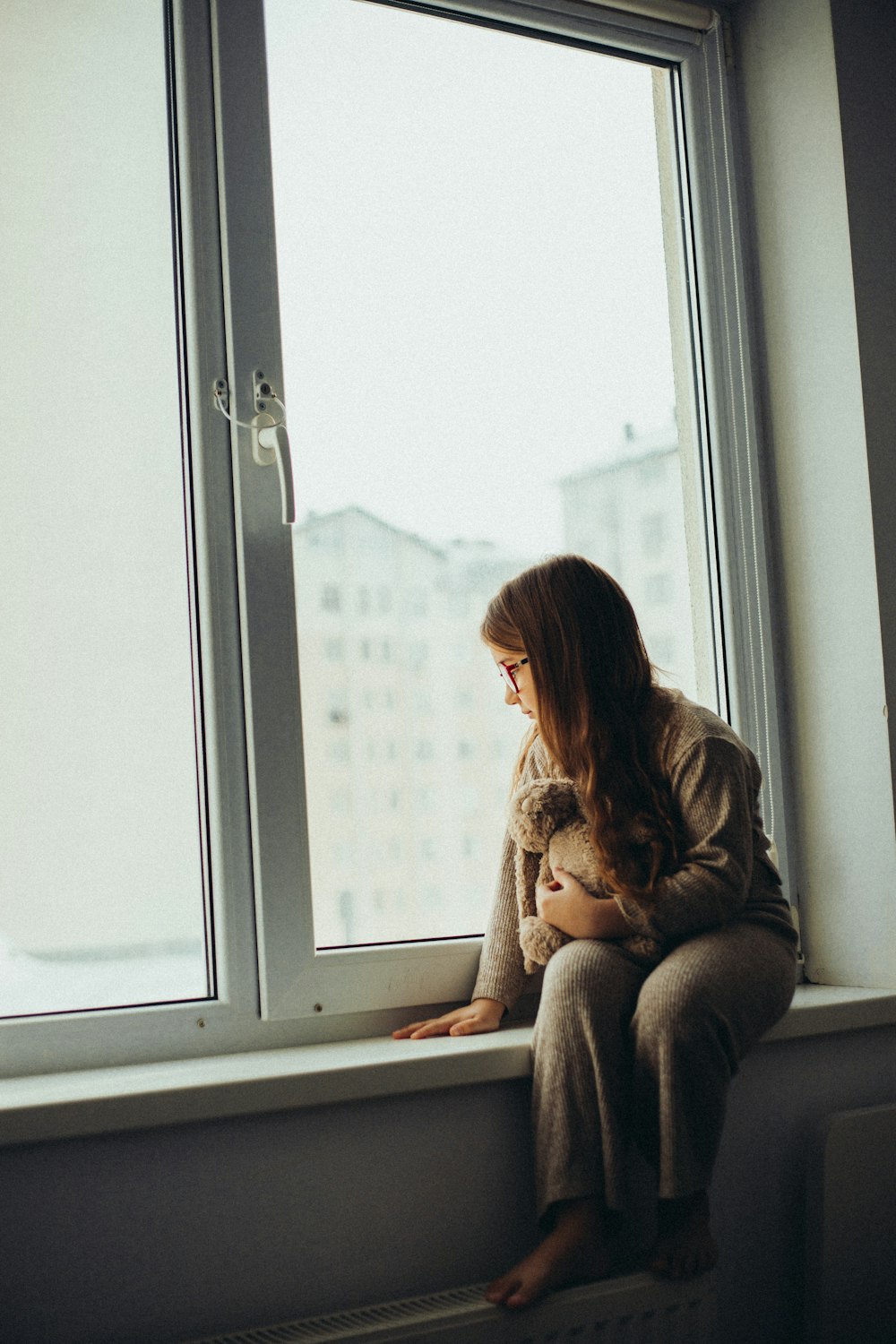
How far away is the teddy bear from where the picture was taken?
4.30ft

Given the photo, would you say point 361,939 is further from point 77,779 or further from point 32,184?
point 32,184

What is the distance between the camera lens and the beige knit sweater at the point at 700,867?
1.25 m

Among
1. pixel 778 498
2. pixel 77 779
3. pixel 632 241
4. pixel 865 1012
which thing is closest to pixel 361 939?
pixel 77 779

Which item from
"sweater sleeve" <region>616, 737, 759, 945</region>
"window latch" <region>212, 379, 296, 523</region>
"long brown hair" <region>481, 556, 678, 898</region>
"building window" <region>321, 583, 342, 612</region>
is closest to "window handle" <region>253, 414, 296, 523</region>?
"window latch" <region>212, 379, 296, 523</region>

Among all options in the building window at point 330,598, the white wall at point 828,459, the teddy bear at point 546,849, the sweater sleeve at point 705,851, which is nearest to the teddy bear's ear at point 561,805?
the teddy bear at point 546,849

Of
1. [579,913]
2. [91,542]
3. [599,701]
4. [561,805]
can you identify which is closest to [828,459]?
[599,701]

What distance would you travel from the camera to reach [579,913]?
1.28 meters

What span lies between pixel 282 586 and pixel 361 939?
0.43 metres

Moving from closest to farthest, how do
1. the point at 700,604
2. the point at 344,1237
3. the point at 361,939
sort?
the point at 344,1237, the point at 361,939, the point at 700,604

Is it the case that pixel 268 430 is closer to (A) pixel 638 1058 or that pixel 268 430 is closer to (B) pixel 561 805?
(B) pixel 561 805

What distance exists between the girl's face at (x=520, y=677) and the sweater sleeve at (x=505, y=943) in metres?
0.09

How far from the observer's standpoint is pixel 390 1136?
1.17 meters

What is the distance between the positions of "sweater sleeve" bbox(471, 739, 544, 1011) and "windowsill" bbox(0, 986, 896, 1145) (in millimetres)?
49

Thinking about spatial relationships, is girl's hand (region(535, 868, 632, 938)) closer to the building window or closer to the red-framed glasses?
the red-framed glasses
